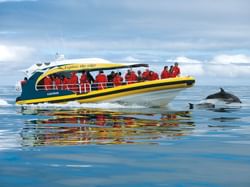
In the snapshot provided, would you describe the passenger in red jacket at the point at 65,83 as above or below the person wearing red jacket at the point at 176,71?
below

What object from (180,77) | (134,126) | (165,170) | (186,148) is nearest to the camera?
(165,170)

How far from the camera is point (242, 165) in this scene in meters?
9.71

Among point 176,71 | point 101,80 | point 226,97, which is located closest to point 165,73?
point 176,71

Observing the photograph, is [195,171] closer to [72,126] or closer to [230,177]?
[230,177]

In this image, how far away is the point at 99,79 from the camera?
98.3 feet

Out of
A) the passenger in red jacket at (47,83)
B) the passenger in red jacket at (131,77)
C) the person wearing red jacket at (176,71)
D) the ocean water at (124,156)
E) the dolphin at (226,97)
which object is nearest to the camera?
the ocean water at (124,156)

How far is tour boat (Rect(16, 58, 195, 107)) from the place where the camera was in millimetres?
28391

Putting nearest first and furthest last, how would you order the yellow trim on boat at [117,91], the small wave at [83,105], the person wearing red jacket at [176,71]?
1. the yellow trim on boat at [117,91]
2. the small wave at [83,105]
3. the person wearing red jacket at [176,71]

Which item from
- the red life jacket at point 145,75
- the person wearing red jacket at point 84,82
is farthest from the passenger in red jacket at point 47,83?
the red life jacket at point 145,75

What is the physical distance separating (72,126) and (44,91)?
14114 mm

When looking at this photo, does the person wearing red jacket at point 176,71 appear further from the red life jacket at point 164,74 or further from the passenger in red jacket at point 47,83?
the passenger in red jacket at point 47,83

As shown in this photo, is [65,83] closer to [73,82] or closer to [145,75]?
[73,82]

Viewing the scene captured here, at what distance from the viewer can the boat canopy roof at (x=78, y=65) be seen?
100ft

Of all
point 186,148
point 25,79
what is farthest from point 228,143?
point 25,79
